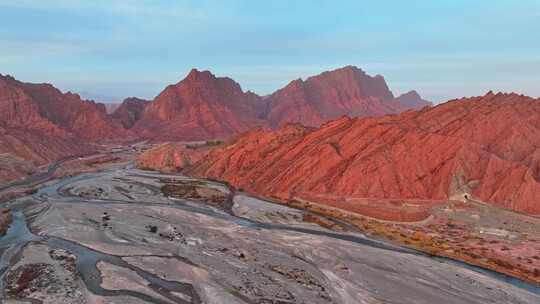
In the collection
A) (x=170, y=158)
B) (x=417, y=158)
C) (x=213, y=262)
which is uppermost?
(x=417, y=158)

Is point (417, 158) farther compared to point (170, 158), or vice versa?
point (170, 158)

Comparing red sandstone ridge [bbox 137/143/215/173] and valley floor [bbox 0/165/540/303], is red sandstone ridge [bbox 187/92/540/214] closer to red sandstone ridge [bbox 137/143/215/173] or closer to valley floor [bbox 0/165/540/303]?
valley floor [bbox 0/165/540/303]

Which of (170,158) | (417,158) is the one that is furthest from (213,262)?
(170,158)

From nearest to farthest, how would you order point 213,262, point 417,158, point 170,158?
point 213,262
point 417,158
point 170,158

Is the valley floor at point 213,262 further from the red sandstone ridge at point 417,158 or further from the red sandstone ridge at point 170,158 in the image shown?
the red sandstone ridge at point 170,158

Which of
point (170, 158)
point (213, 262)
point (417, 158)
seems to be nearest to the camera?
point (213, 262)

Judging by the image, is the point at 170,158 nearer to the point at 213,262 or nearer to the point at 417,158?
the point at 417,158

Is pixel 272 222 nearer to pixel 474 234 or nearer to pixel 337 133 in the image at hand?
pixel 474 234

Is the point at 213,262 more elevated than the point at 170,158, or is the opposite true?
the point at 170,158

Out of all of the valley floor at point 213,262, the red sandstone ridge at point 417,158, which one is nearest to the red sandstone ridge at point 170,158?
the red sandstone ridge at point 417,158
